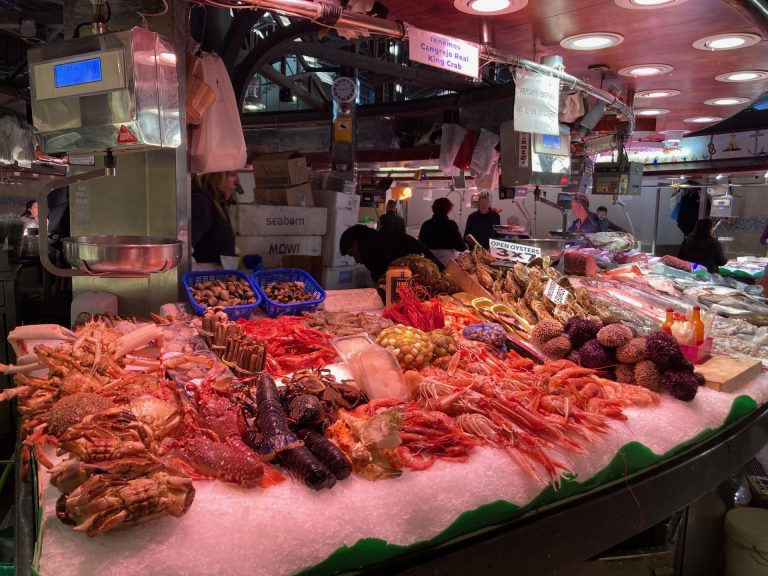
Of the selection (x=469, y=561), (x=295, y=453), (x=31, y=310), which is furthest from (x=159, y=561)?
(x=31, y=310)

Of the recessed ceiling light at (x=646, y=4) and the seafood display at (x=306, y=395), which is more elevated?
the recessed ceiling light at (x=646, y=4)

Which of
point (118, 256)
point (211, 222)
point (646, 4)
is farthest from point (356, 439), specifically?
point (646, 4)

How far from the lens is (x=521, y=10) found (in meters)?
3.52

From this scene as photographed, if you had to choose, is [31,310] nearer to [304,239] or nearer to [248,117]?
[304,239]

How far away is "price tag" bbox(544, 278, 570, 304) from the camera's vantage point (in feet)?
11.3

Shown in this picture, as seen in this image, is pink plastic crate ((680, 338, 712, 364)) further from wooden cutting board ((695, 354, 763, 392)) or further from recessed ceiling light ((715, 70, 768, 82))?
recessed ceiling light ((715, 70, 768, 82))

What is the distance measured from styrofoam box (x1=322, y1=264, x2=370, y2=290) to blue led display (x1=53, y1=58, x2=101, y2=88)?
9.31ft

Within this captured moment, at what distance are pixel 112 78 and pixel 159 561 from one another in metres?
1.56

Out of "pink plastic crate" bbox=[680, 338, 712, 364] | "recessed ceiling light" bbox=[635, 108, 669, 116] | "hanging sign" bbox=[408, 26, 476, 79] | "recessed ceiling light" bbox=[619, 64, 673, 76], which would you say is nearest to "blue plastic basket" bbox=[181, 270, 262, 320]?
"hanging sign" bbox=[408, 26, 476, 79]

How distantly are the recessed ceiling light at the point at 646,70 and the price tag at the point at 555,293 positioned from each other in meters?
2.54

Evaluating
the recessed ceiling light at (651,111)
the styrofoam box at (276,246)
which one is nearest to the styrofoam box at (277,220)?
the styrofoam box at (276,246)

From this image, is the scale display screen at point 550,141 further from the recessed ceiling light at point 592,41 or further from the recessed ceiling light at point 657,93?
the recessed ceiling light at point 657,93

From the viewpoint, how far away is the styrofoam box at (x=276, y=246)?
13.9 ft

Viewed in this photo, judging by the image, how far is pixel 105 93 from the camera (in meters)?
1.95
